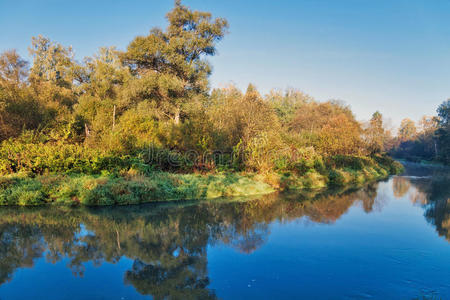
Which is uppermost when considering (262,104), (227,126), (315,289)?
(262,104)

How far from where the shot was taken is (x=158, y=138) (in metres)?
16.4

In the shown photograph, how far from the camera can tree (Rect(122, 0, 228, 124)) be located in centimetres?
2250

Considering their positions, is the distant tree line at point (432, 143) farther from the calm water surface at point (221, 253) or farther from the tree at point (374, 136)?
the calm water surface at point (221, 253)

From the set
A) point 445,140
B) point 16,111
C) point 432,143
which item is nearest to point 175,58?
point 16,111

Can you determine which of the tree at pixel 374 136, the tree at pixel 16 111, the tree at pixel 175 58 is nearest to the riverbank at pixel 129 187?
the tree at pixel 16 111

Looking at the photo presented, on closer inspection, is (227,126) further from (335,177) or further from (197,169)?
(335,177)

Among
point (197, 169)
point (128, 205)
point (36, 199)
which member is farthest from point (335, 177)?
point (36, 199)

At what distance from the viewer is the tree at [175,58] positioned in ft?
73.8

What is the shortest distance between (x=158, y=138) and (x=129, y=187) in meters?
5.18

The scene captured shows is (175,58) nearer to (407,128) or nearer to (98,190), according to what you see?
(98,190)

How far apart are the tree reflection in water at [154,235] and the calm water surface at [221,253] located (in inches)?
1.2

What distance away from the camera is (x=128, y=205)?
11.3m

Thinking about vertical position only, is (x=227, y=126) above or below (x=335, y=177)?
above

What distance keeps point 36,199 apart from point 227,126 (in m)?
11.5
